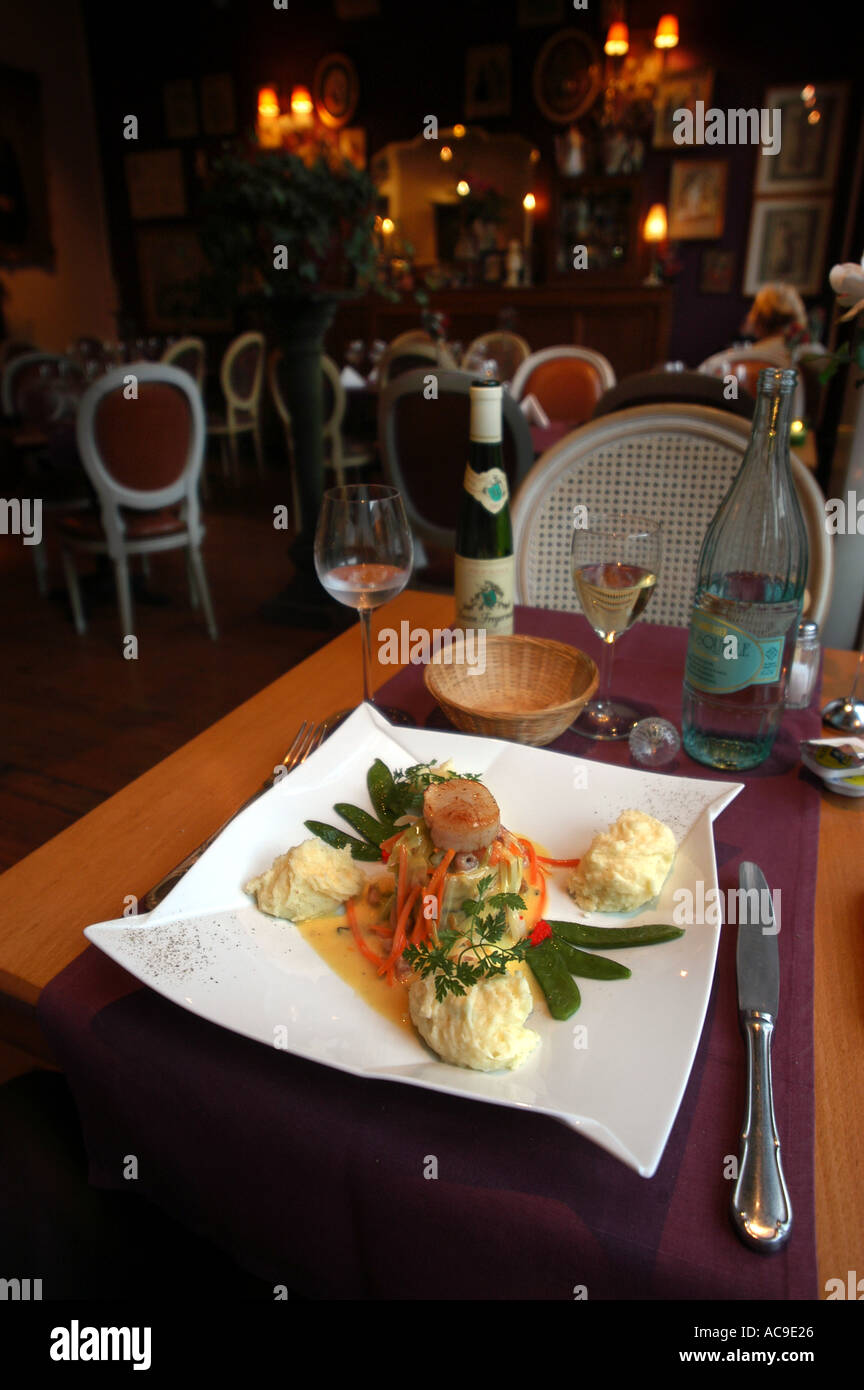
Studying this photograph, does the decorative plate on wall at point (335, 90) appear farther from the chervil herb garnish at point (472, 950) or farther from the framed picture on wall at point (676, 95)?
the chervil herb garnish at point (472, 950)

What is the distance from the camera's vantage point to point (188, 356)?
17.4 feet

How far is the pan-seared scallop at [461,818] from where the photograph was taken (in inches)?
21.2

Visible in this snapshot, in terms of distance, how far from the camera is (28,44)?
686 centimetres

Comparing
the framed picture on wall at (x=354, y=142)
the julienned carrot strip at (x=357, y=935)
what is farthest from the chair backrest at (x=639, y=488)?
the framed picture on wall at (x=354, y=142)

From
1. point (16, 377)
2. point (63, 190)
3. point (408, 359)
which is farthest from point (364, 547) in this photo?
point (63, 190)

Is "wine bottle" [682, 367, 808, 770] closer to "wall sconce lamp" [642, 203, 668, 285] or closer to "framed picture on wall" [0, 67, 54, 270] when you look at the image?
"wall sconce lamp" [642, 203, 668, 285]

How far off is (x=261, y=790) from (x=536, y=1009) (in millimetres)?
370

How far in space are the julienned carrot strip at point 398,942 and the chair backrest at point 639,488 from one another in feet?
2.96

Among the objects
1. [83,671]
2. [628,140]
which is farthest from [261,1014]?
[628,140]

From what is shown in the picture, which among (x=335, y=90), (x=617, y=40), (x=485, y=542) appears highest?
(x=335, y=90)

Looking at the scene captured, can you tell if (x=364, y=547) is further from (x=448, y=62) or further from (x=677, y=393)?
(x=448, y=62)

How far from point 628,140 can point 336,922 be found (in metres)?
6.05

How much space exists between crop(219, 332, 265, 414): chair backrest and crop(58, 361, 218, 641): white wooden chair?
2485 mm
